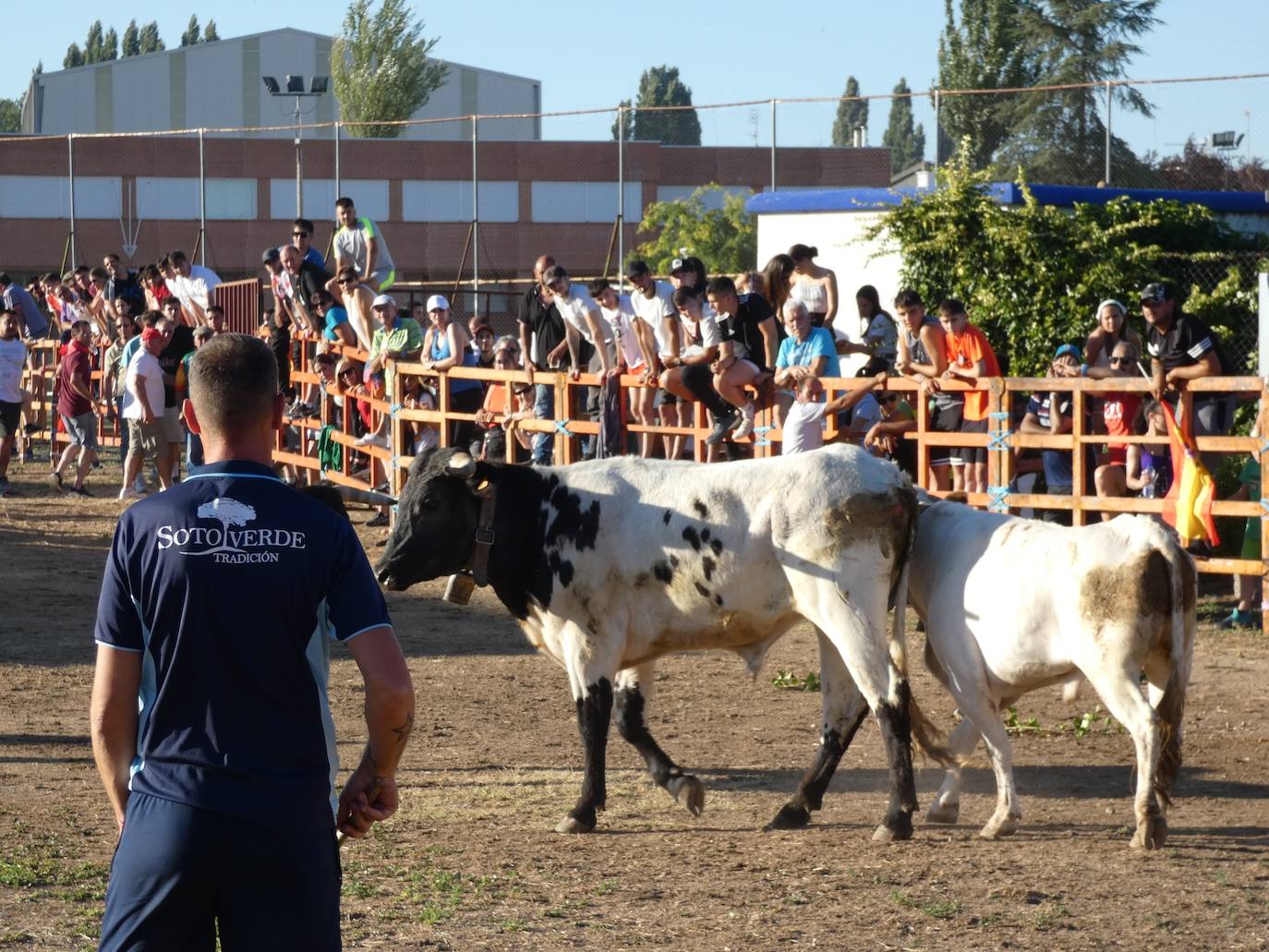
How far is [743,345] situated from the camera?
14.2 metres

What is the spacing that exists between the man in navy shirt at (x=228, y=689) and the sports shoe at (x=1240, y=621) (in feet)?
32.8

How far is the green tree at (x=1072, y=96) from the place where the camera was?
25625mm

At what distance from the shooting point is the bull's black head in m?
8.30

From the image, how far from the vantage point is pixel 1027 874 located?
6.70 metres

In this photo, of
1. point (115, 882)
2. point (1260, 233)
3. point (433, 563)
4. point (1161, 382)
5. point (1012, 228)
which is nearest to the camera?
point (115, 882)

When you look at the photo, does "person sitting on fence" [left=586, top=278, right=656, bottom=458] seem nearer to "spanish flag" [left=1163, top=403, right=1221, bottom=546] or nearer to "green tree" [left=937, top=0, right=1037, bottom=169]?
"spanish flag" [left=1163, top=403, right=1221, bottom=546]

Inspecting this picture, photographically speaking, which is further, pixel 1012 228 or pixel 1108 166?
pixel 1108 166

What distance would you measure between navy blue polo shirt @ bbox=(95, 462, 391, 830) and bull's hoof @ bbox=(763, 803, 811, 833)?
158 inches

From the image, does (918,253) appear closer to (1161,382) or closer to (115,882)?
(1161,382)

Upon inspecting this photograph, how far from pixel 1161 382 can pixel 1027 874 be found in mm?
6524

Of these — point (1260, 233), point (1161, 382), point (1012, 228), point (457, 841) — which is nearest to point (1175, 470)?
point (1161, 382)

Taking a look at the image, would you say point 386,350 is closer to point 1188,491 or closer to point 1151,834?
point 1188,491

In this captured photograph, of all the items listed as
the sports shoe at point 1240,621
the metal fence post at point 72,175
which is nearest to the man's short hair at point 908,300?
the sports shoe at point 1240,621

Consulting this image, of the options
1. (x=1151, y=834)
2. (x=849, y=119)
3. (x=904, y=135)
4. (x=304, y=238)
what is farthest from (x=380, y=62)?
(x=1151, y=834)
